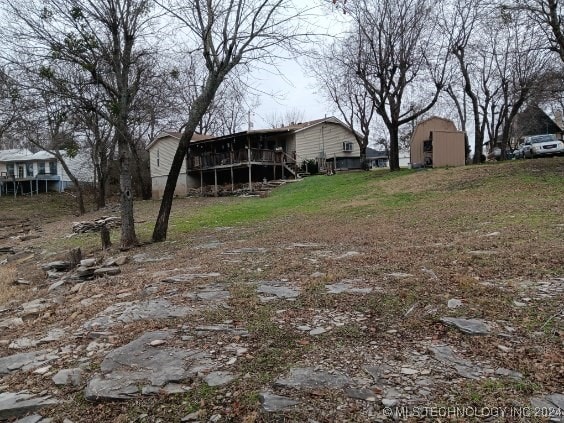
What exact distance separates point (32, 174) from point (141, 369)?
5289 cm

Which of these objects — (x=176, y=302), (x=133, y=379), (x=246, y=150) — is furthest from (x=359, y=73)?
(x=133, y=379)

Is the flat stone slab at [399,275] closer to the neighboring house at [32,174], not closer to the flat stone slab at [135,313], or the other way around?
the flat stone slab at [135,313]

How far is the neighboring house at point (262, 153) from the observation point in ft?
96.4

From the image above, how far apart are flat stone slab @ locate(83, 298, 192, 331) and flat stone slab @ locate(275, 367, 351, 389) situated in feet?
5.93

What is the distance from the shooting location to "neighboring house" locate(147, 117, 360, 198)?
96.4ft

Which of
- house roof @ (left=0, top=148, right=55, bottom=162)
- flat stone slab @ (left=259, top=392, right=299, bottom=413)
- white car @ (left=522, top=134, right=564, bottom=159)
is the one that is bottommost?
flat stone slab @ (left=259, top=392, right=299, bottom=413)

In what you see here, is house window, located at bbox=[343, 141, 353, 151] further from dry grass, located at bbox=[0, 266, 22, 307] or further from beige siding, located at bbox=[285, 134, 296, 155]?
dry grass, located at bbox=[0, 266, 22, 307]

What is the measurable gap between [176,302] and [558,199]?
1000 cm

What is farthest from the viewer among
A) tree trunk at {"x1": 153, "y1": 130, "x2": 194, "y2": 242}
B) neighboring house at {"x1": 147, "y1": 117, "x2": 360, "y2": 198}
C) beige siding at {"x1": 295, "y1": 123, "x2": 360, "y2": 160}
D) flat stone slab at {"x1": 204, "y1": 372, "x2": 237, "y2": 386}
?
beige siding at {"x1": 295, "y1": 123, "x2": 360, "y2": 160}

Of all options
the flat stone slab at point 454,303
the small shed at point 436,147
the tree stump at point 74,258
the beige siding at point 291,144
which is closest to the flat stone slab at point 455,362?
the flat stone slab at point 454,303

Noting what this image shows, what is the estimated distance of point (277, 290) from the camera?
5.01 meters

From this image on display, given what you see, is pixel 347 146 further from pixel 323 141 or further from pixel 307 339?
pixel 307 339

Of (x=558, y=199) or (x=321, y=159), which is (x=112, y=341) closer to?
(x=558, y=199)

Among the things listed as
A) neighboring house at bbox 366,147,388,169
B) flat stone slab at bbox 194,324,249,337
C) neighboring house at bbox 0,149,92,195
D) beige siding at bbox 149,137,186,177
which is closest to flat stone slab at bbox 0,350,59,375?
flat stone slab at bbox 194,324,249,337
